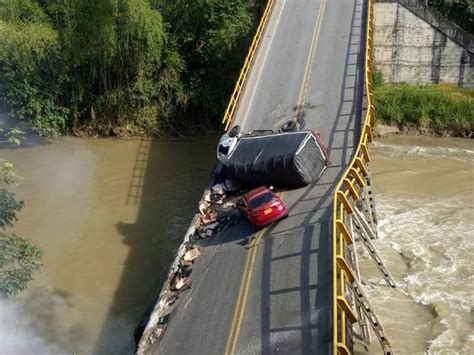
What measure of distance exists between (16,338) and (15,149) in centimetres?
1481

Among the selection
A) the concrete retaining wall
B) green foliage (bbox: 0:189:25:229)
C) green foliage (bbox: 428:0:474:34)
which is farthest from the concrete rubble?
green foliage (bbox: 428:0:474:34)

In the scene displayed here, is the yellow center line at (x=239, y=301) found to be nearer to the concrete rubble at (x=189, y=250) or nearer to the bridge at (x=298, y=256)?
the bridge at (x=298, y=256)

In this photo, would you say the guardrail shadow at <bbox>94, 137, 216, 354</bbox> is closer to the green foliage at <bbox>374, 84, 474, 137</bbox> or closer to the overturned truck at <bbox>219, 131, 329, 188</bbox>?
the overturned truck at <bbox>219, 131, 329, 188</bbox>

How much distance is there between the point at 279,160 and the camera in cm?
1912

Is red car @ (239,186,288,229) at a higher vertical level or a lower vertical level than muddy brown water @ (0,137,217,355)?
higher

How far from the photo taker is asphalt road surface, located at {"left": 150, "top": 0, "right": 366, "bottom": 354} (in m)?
14.1

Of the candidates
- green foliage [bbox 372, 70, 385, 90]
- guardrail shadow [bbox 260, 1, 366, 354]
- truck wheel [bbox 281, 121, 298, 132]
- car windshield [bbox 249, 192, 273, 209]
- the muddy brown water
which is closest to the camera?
guardrail shadow [bbox 260, 1, 366, 354]

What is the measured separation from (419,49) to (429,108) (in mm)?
3132

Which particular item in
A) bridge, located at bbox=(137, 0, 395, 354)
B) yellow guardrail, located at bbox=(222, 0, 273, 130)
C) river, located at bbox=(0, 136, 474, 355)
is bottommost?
river, located at bbox=(0, 136, 474, 355)

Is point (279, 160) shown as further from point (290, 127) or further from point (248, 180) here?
point (290, 127)

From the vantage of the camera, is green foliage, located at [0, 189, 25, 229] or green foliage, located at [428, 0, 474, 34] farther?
green foliage, located at [428, 0, 474, 34]

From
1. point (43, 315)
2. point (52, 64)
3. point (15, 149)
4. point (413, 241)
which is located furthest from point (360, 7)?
point (43, 315)

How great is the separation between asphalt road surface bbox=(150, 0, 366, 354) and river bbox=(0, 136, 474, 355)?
3.18 meters

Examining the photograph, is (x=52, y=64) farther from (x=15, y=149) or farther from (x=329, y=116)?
(x=329, y=116)
